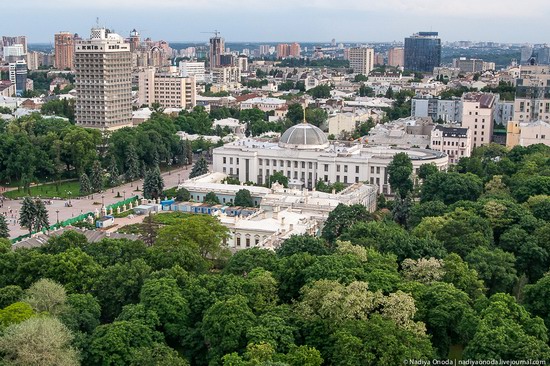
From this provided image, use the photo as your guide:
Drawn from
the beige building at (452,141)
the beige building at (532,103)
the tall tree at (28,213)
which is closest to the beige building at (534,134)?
the beige building at (452,141)

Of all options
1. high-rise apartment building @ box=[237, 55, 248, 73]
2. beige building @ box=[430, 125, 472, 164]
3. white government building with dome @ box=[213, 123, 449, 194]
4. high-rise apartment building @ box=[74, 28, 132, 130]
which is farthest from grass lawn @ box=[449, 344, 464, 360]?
high-rise apartment building @ box=[237, 55, 248, 73]

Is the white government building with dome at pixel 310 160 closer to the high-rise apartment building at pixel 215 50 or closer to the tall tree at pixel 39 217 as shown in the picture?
the tall tree at pixel 39 217

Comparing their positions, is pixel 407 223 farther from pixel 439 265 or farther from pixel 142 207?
pixel 142 207

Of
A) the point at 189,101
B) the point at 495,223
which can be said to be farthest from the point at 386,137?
the point at 189,101

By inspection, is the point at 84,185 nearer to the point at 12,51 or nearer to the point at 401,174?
the point at 401,174

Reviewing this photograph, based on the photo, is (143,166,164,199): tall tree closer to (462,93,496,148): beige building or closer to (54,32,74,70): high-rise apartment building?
(462,93,496,148): beige building

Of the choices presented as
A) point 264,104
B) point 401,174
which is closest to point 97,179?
point 401,174
